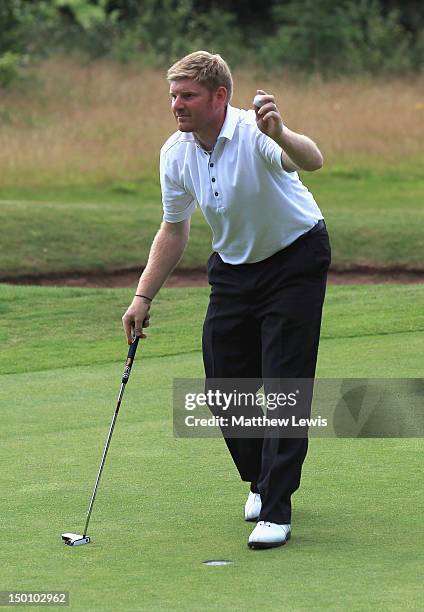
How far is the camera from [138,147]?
20938 mm

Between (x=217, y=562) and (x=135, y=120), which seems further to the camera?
(x=135, y=120)

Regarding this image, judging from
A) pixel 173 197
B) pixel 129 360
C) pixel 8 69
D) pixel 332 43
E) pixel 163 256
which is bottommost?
pixel 8 69

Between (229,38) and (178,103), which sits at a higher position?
(178,103)

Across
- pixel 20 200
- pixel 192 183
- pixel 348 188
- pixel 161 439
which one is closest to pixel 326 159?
pixel 348 188

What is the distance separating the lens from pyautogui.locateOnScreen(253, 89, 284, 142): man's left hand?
15.7 ft

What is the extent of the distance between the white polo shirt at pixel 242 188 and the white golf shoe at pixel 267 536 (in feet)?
3.45

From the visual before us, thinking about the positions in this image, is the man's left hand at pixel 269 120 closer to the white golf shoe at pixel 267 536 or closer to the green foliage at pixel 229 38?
the white golf shoe at pixel 267 536

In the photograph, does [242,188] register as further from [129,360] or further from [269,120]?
[129,360]

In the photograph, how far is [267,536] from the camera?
201 inches

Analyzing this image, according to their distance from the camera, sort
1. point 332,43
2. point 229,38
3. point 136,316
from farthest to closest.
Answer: point 229,38 < point 332,43 < point 136,316

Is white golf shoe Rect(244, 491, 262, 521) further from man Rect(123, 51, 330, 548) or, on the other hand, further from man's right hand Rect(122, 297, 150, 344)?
man's right hand Rect(122, 297, 150, 344)

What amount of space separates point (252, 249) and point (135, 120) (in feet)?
56.6

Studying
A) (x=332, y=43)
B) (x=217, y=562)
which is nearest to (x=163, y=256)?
(x=217, y=562)

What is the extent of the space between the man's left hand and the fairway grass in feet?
4.97
